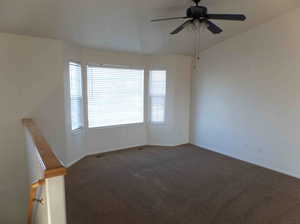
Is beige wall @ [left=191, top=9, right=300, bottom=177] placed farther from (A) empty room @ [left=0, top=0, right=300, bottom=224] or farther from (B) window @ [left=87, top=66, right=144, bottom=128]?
(B) window @ [left=87, top=66, right=144, bottom=128]

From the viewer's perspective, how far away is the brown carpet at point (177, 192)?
255cm

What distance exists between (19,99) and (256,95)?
437 cm

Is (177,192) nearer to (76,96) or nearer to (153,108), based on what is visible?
(153,108)

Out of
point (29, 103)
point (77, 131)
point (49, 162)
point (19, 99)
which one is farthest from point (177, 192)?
point (19, 99)

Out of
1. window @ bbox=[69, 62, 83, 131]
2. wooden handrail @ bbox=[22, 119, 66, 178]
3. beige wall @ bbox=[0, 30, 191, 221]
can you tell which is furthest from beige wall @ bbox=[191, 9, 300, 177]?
wooden handrail @ bbox=[22, 119, 66, 178]

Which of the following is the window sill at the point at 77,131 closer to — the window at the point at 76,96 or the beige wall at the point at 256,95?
the window at the point at 76,96

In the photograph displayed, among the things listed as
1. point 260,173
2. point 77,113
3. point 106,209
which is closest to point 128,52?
point 77,113

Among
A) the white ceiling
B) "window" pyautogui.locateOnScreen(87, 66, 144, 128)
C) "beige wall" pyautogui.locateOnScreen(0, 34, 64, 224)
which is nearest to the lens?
the white ceiling

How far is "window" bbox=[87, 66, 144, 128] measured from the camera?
4.57m

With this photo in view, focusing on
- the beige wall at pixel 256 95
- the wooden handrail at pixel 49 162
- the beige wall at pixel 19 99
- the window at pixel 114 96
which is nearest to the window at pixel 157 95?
the window at pixel 114 96

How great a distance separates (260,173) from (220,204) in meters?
1.50

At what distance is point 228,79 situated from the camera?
4602 millimetres

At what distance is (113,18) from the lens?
3256 mm

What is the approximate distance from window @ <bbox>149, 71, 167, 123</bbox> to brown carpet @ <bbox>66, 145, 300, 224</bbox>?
1212mm
